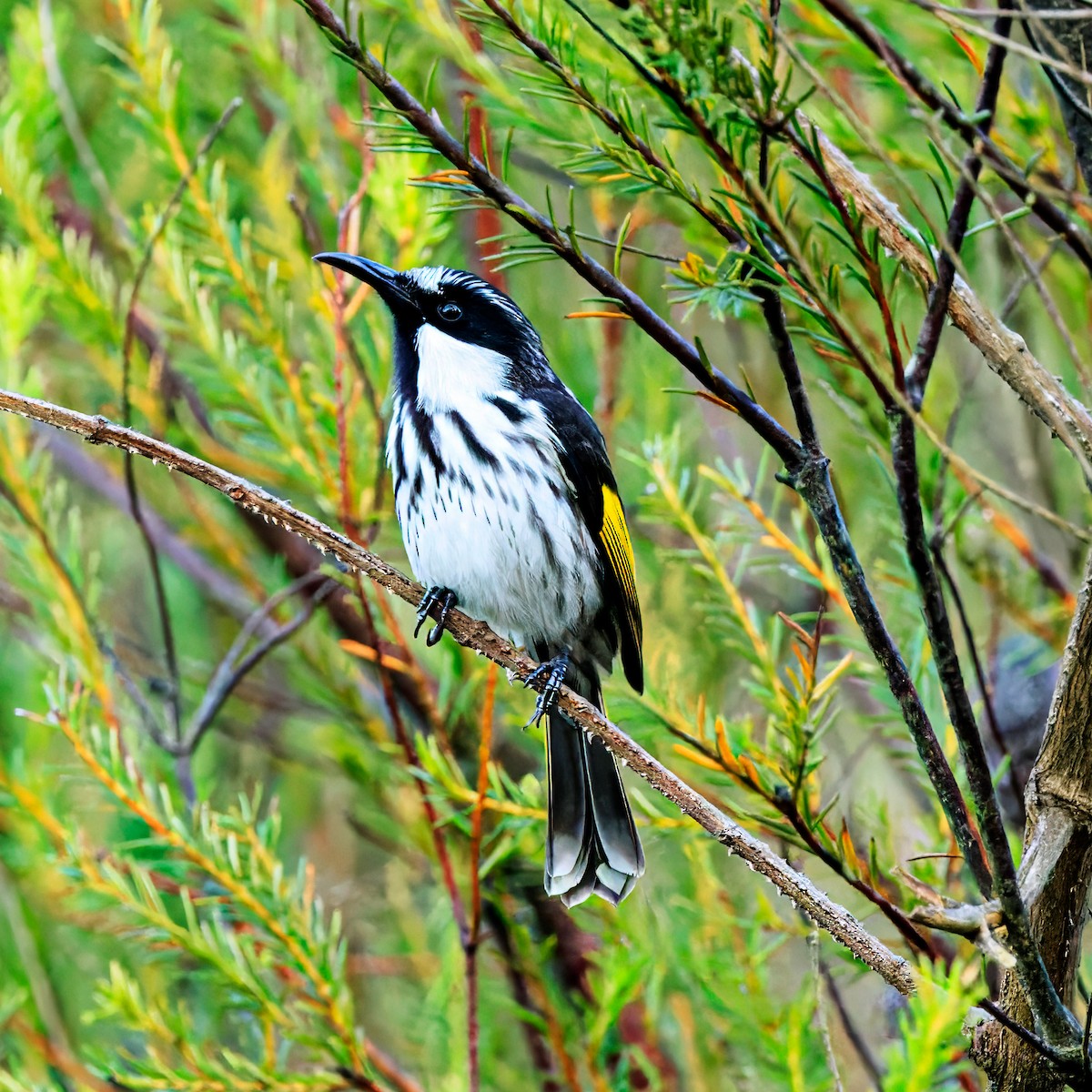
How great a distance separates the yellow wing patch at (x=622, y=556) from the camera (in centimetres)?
270

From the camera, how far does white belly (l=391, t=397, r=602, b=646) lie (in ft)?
8.95

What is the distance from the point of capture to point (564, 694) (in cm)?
179

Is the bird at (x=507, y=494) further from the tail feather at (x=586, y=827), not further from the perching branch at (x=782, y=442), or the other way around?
the perching branch at (x=782, y=442)

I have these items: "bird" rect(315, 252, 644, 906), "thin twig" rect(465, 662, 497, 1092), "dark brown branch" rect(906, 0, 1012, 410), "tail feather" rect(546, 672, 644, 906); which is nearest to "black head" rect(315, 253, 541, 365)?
"bird" rect(315, 252, 644, 906)

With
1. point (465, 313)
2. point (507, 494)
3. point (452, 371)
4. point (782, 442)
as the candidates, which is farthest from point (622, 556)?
point (782, 442)

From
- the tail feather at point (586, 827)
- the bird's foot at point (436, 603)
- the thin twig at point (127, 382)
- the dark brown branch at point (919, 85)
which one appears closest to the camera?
the dark brown branch at point (919, 85)

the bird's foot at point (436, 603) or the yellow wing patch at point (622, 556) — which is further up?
the yellow wing patch at point (622, 556)

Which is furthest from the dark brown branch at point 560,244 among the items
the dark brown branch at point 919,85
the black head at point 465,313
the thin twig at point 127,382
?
the black head at point 465,313

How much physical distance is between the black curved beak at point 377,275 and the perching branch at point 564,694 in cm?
79

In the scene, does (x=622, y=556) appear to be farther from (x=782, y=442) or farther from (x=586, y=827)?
(x=782, y=442)

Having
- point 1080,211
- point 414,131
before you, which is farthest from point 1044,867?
point 1080,211

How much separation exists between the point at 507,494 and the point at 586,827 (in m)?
0.74

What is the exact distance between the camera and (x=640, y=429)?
10.0 ft

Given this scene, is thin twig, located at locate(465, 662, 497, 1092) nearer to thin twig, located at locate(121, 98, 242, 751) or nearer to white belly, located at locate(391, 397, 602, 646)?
white belly, located at locate(391, 397, 602, 646)
